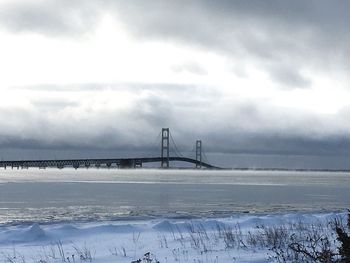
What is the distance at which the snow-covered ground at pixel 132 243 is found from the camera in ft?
39.9

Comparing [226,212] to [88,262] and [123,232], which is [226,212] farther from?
[88,262]

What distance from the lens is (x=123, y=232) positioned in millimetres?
17094

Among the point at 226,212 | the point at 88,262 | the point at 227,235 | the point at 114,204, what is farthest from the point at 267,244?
the point at 114,204

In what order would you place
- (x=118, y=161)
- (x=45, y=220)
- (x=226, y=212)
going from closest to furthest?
(x=45, y=220)
(x=226, y=212)
(x=118, y=161)

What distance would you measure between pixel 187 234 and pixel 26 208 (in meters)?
12.6

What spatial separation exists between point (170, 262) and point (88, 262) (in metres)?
1.79

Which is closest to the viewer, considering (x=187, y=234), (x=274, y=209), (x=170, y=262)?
(x=170, y=262)

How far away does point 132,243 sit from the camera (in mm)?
14891

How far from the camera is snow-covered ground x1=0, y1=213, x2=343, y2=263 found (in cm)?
1216

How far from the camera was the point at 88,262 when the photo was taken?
1166cm

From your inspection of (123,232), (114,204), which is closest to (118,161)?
(114,204)

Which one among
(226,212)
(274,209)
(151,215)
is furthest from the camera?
(274,209)

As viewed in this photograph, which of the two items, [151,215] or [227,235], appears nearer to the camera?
[227,235]

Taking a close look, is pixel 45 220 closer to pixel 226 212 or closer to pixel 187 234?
pixel 187 234
